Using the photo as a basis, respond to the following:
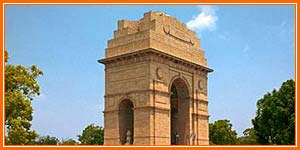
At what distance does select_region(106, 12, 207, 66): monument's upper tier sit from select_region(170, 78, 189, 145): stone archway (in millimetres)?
2312

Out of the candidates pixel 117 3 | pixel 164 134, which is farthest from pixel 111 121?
pixel 117 3

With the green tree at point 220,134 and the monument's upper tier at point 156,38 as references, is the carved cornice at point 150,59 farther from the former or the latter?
the green tree at point 220,134

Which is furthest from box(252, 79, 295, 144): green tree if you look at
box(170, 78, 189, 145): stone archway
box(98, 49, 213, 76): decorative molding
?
box(170, 78, 189, 145): stone archway

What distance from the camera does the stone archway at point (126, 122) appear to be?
1280 inches

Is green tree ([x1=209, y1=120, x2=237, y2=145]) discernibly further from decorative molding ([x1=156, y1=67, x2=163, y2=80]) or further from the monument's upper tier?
decorative molding ([x1=156, y1=67, x2=163, y2=80])

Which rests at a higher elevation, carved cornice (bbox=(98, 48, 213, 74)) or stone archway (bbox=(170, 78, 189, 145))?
carved cornice (bbox=(98, 48, 213, 74))

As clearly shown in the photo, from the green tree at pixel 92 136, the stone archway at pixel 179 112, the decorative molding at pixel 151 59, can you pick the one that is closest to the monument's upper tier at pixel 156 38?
the decorative molding at pixel 151 59

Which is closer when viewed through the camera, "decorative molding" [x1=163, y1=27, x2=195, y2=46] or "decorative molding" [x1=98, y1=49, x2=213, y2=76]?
"decorative molding" [x1=98, y1=49, x2=213, y2=76]

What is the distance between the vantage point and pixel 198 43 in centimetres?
3809

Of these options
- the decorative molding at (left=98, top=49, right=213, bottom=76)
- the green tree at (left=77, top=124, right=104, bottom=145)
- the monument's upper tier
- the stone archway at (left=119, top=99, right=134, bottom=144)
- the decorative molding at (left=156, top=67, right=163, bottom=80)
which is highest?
the monument's upper tier

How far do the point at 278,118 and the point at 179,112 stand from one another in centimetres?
826

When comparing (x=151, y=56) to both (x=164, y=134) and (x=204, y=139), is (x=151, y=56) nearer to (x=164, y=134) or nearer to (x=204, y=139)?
(x=164, y=134)

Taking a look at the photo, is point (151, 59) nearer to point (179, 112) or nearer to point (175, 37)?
point (175, 37)

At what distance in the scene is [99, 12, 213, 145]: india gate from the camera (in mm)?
31109
